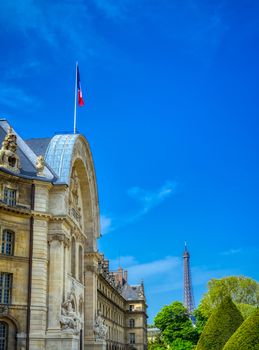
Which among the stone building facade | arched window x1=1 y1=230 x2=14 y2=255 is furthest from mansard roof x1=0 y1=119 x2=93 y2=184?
arched window x1=1 y1=230 x2=14 y2=255

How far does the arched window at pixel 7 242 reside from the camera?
141ft

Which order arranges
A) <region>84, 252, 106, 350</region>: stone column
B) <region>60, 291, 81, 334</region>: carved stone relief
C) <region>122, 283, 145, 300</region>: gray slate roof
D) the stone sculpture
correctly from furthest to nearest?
<region>122, 283, 145, 300</region>: gray slate roof → the stone sculpture → <region>84, 252, 106, 350</region>: stone column → <region>60, 291, 81, 334</region>: carved stone relief

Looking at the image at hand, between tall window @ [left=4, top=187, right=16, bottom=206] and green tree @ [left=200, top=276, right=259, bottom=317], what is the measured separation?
2112 inches

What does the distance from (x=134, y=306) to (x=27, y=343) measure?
80848mm

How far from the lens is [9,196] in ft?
145

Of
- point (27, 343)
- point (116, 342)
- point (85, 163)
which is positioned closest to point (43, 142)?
point (85, 163)

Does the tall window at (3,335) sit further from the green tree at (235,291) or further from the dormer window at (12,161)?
the green tree at (235,291)

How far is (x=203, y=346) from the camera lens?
3397 cm

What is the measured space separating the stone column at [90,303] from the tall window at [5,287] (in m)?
17.9

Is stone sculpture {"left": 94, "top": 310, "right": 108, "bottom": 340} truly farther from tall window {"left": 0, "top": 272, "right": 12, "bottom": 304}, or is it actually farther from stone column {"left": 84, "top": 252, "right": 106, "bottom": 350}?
tall window {"left": 0, "top": 272, "right": 12, "bottom": 304}

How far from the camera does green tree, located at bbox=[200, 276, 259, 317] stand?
3504 inches

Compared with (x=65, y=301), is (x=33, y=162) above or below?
above

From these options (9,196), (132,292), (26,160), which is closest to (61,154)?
(26,160)

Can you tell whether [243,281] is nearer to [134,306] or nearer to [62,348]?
[134,306]
